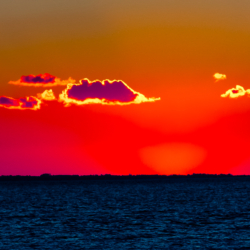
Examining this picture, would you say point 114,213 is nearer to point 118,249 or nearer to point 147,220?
point 147,220

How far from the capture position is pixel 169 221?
3270 inches

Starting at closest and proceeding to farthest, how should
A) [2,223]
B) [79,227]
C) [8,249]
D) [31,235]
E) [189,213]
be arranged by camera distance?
[8,249], [31,235], [79,227], [2,223], [189,213]

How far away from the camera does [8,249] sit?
193ft

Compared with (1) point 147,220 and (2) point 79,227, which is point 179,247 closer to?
(2) point 79,227

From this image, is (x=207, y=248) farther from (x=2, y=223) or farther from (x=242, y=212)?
(x=242, y=212)

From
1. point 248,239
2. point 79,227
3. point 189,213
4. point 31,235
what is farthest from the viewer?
Result: point 189,213

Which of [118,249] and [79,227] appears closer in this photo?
[118,249]

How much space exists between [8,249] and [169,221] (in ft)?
97.0

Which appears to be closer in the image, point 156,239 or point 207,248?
point 207,248

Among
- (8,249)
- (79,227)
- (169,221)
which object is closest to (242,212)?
(169,221)

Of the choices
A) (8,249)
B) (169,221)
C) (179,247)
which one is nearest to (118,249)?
(179,247)

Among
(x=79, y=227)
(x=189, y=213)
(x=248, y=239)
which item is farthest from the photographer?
(x=189, y=213)

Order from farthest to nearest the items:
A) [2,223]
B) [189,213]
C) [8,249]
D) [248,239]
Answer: [189,213] < [2,223] < [248,239] < [8,249]

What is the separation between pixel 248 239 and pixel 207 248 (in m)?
7.04
